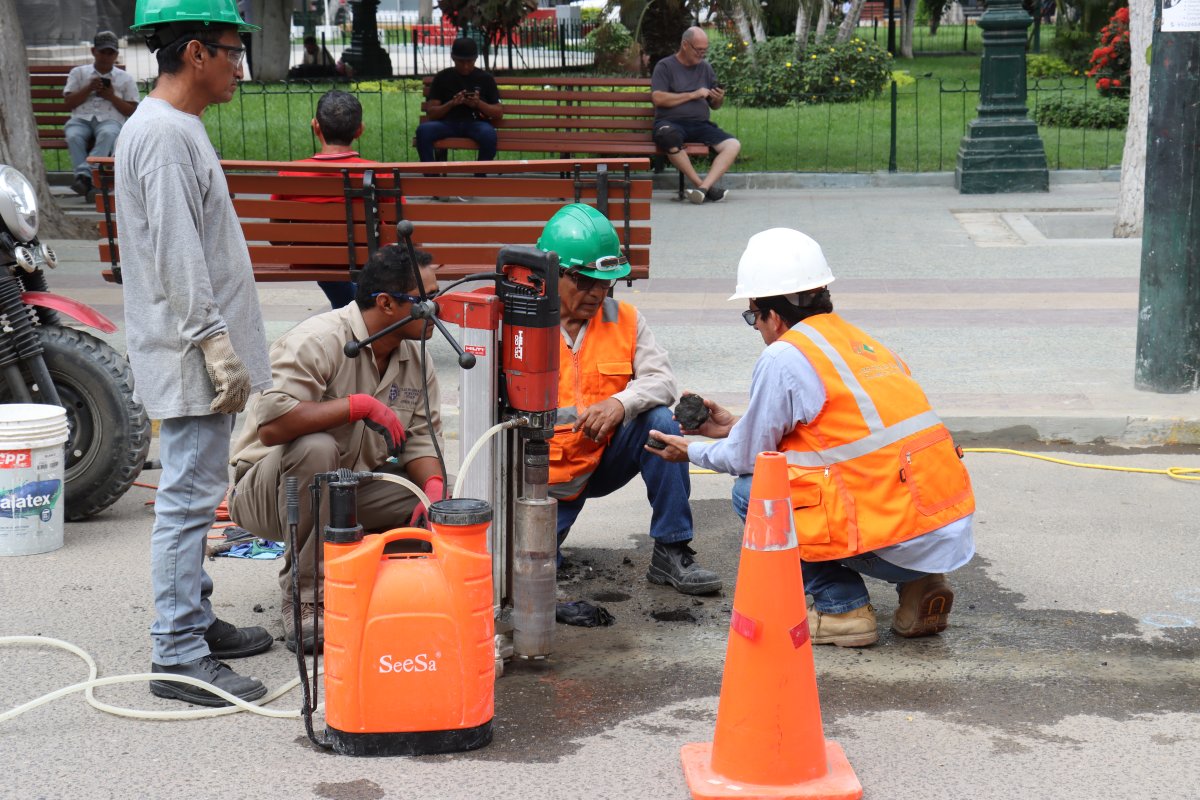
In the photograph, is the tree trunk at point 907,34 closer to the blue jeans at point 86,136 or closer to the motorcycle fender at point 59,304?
the blue jeans at point 86,136

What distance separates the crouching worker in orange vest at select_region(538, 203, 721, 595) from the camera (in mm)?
4855

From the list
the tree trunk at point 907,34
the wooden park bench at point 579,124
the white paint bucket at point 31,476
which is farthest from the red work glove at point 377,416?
the tree trunk at point 907,34

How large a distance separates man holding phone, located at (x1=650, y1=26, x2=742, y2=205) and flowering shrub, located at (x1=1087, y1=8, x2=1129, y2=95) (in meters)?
10.3

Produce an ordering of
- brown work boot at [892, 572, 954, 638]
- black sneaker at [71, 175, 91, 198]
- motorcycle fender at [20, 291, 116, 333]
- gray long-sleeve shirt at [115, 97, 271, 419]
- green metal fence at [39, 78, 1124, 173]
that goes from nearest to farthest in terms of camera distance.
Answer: gray long-sleeve shirt at [115, 97, 271, 419] < brown work boot at [892, 572, 954, 638] < motorcycle fender at [20, 291, 116, 333] < black sneaker at [71, 175, 91, 198] < green metal fence at [39, 78, 1124, 173]

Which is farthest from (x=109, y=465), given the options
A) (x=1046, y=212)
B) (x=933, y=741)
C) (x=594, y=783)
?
(x=1046, y=212)

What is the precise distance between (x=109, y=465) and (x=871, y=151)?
13.3 meters

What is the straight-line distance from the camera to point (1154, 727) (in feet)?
12.7

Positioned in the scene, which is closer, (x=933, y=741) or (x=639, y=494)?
(x=933, y=741)

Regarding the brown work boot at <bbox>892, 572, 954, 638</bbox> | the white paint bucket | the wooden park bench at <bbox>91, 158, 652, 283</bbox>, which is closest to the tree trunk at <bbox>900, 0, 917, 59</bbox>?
the wooden park bench at <bbox>91, 158, 652, 283</bbox>

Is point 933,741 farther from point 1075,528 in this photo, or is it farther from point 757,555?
point 1075,528

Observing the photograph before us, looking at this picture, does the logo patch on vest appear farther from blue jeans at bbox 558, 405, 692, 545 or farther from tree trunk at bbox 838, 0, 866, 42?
tree trunk at bbox 838, 0, 866, 42

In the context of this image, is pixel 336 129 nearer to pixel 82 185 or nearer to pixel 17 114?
pixel 17 114

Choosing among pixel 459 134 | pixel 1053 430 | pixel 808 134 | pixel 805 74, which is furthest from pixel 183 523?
pixel 805 74

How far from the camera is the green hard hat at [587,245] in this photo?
4.81m
